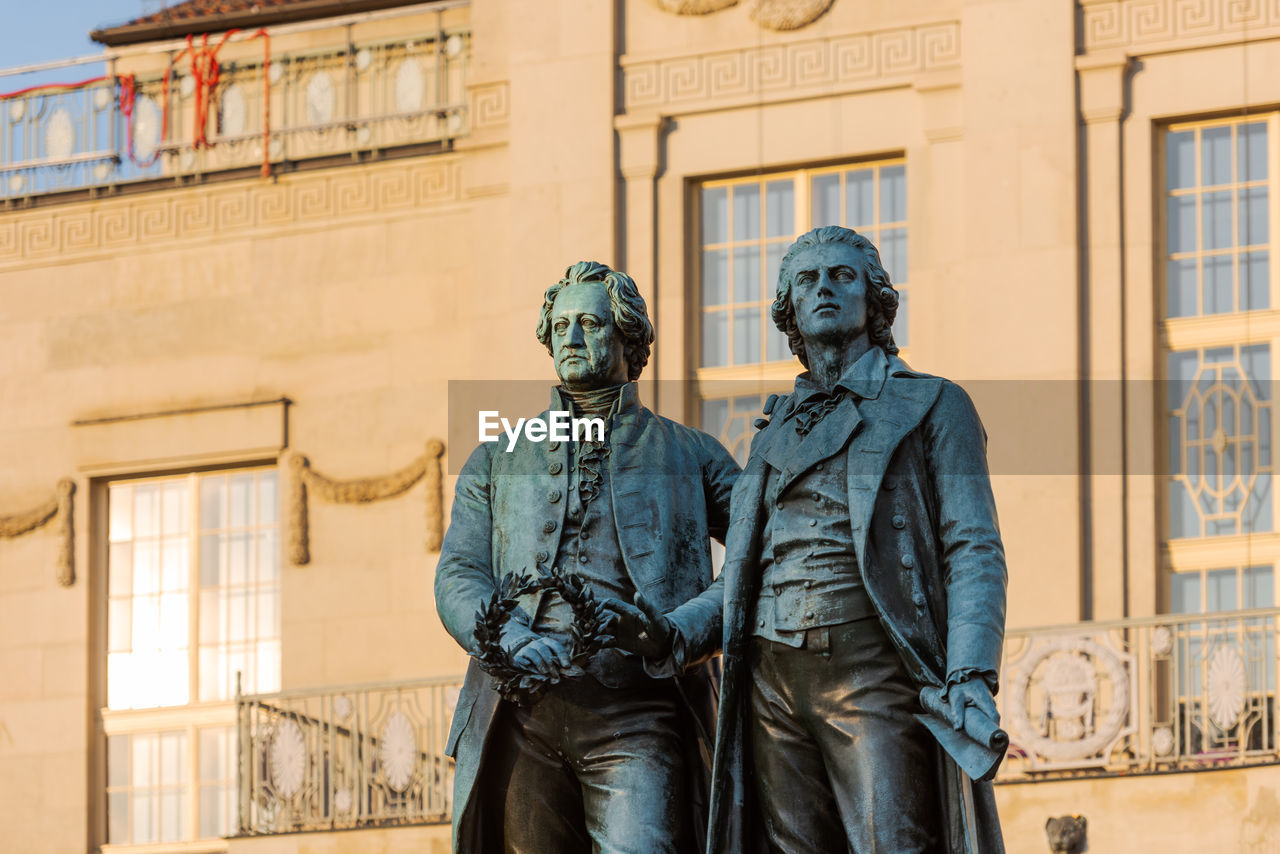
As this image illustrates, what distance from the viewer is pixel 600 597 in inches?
314

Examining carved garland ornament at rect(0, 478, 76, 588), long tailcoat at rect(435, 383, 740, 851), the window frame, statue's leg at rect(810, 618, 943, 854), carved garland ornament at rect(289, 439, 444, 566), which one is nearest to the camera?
statue's leg at rect(810, 618, 943, 854)

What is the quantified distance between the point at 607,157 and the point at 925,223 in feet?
7.73

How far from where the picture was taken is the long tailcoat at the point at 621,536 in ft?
26.0

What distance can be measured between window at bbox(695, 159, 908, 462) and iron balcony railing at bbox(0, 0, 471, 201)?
7.55 feet

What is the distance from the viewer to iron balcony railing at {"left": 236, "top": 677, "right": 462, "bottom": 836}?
1928 cm

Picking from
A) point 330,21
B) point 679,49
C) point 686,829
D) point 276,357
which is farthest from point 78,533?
point 686,829

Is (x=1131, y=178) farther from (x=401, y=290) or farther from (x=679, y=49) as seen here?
(x=401, y=290)

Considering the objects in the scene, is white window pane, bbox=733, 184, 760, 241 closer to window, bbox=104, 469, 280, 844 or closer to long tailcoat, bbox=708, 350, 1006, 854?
window, bbox=104, 469, 280, 844

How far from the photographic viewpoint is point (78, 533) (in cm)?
2233

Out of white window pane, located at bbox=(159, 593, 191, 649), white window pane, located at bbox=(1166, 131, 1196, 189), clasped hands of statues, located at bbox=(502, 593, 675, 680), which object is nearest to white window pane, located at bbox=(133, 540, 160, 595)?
white window pane, located at bbox=(159, 593, 191, 649)

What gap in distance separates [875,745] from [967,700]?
33cm

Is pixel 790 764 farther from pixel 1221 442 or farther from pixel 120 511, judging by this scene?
pixel 120 511

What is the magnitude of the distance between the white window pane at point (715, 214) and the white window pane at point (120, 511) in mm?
5071

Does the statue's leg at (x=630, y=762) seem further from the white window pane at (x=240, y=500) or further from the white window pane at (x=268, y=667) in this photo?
the white window pane at (x=240, y=500)
